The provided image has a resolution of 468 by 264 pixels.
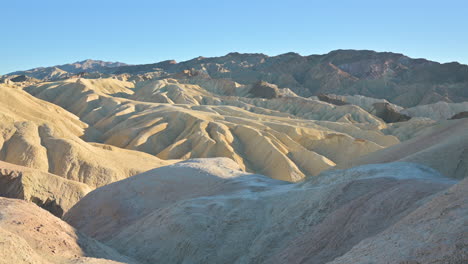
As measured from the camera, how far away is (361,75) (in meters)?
117

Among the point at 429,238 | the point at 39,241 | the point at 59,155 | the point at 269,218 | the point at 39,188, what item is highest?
the point at 429,238

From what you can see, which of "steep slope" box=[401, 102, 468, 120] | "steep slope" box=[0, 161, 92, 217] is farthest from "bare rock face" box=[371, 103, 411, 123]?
"steep slope" box=[0, 161, 92, 217]

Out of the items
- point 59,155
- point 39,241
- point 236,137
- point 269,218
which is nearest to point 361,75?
point 236,137

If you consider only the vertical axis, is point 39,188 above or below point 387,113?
below

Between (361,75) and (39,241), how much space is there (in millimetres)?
117603

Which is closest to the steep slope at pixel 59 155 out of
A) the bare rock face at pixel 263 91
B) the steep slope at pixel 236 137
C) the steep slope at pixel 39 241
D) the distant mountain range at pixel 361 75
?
the steep slope at pixel 236 137

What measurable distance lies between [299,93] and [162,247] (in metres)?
97.2

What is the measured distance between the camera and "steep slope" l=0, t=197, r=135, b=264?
19.6ft

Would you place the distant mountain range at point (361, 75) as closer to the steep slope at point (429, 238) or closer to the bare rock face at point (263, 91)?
the bare rock face at point (263, 91)

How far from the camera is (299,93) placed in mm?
104750

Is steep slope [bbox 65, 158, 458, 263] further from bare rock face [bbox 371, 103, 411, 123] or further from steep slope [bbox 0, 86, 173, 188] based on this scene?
bare rock face [bbox 371, 103, 411, 123]

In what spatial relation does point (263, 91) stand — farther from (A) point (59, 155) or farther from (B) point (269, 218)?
(B) point (269, 218)

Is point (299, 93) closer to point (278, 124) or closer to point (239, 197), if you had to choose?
point (278, 124)

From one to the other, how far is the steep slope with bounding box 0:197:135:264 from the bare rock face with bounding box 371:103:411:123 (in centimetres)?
5988
